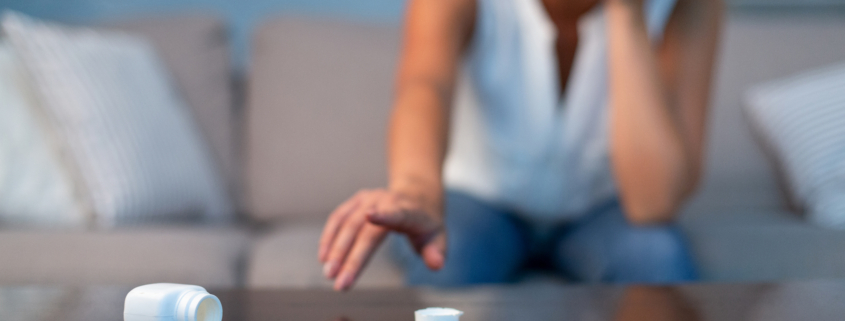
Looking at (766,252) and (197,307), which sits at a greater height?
(197,307)

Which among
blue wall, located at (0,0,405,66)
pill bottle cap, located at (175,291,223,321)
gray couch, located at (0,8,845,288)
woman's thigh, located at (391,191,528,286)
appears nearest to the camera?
pill bottle cap, located at (175,291,223,321)

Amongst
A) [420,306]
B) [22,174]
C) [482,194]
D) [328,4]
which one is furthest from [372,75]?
[420,306]

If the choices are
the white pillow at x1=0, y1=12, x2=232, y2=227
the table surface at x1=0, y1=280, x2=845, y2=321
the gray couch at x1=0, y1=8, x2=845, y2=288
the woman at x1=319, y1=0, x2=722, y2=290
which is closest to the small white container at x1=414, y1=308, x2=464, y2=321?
the table surface at x1=0, y1=280, x2=845, y2=321

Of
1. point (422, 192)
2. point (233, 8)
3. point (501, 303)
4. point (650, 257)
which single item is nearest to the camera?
point (501, 303)

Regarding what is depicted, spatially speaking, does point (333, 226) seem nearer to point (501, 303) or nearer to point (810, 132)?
point (501, 303)

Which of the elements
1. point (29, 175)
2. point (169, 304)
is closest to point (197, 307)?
point (169, 304)

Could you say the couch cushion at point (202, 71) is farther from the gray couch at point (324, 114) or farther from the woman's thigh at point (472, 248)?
the woman's thigh at point (472, 248)

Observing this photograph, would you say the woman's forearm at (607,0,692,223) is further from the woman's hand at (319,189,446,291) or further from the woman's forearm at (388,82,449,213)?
the woman's hand at (319,189,446,291)

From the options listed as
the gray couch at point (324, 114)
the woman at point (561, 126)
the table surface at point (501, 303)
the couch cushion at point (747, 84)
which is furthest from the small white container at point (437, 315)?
the couch cushion at point (747, 84)
